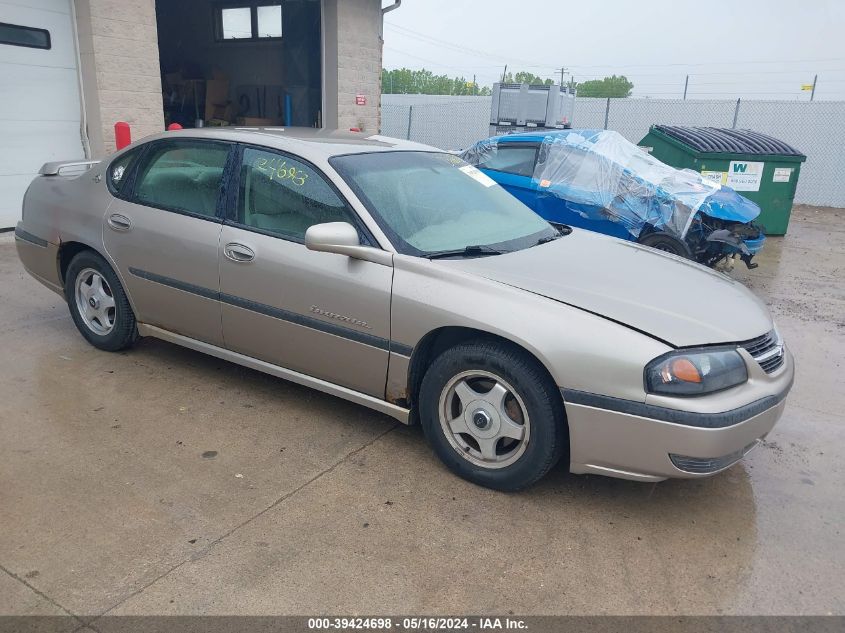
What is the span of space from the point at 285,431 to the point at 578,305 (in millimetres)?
1754

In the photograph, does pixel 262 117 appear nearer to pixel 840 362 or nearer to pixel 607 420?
pixel 840 362

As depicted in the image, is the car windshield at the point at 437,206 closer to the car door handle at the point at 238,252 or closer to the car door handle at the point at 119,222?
the car door handle at the point at 238,252

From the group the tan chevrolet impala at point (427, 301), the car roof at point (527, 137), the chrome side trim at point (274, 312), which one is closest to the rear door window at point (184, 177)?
the tan chevrolet impala at point (427, 301)

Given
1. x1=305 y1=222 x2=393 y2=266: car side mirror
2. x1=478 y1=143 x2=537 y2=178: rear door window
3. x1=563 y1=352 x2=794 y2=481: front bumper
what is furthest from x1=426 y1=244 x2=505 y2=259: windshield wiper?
x1=478 y1=143 x2=537 y2=178: rear door window

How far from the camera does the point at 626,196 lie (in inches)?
287

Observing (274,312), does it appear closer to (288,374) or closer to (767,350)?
(288,374)

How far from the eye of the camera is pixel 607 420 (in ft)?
9.36

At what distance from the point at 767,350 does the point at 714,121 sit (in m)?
15.1

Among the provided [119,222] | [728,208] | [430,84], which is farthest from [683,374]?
[430,84]

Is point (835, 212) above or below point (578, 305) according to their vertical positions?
below

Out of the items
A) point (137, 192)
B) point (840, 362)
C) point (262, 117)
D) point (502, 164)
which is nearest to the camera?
point (137, 192)

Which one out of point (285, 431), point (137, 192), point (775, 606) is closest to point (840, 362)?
point (775, 606)

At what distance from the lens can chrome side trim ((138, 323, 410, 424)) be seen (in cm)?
349

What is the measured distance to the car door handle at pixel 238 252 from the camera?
3736 millimetres
